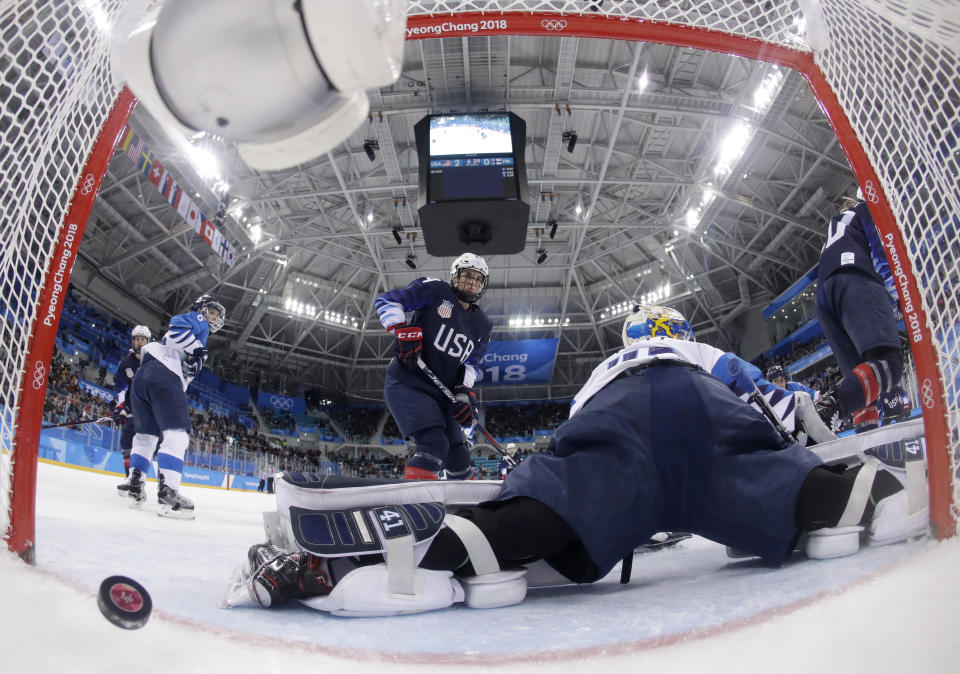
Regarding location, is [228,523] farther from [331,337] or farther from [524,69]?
[331,337]

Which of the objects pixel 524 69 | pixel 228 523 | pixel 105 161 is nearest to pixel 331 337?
pixel 524 69

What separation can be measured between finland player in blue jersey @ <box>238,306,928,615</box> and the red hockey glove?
1.74 m

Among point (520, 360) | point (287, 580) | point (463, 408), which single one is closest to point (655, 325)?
point (287, 580)

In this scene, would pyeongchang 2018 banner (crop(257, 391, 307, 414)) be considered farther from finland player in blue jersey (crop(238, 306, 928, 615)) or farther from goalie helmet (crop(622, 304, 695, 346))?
finland player in blue jersey (crop(238, 306, 928, 615))

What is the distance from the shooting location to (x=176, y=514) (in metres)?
Answer: 3.09

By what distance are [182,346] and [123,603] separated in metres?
3.27

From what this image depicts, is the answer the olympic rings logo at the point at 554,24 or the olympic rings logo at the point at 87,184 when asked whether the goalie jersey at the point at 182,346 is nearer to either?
the olympic rings logo at the point at 87,184

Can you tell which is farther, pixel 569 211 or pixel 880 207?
pixel 569 211

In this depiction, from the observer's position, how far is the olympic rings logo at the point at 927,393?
1.04 m

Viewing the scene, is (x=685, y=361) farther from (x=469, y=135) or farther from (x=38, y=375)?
(x=469, y=135)

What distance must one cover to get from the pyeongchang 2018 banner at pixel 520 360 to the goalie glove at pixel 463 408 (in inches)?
601

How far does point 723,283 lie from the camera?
18.8 meters

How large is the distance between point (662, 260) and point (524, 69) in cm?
840

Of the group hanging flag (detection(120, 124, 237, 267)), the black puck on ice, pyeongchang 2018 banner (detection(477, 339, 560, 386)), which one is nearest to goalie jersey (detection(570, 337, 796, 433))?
the black puck on ice
